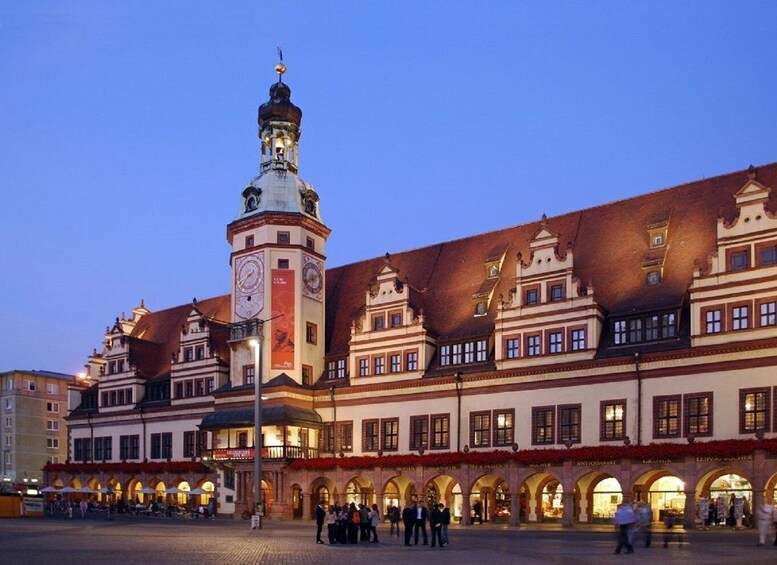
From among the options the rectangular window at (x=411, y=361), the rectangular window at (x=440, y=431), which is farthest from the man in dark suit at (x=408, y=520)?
the rectangular window at (x=411, y=361)

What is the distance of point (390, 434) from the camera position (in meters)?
68.0

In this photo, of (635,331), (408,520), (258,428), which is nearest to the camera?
(408,520)

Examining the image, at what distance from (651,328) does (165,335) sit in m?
50.9

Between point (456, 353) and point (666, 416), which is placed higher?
point (456, 353)

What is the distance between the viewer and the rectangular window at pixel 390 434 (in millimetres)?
67625

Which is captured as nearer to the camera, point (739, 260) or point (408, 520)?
point (408, 520)

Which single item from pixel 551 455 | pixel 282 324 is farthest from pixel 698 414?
pixel 282 324

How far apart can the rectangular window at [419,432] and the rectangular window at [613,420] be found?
12962 mm

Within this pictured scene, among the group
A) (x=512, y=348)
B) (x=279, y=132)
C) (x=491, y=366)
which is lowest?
(x=491, y=366)

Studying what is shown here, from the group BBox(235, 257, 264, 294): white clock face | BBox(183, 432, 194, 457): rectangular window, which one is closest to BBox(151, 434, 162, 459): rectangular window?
BBox(183, 432, 194, 457): rectangular window

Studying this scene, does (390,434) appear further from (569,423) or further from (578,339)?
(578,339)

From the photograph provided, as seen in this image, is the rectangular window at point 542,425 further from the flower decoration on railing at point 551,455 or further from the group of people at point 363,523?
the group of people at point 363,523

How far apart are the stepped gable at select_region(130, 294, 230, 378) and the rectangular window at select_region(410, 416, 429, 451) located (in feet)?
70.1

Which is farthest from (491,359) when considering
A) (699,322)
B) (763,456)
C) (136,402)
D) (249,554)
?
(136,402)
